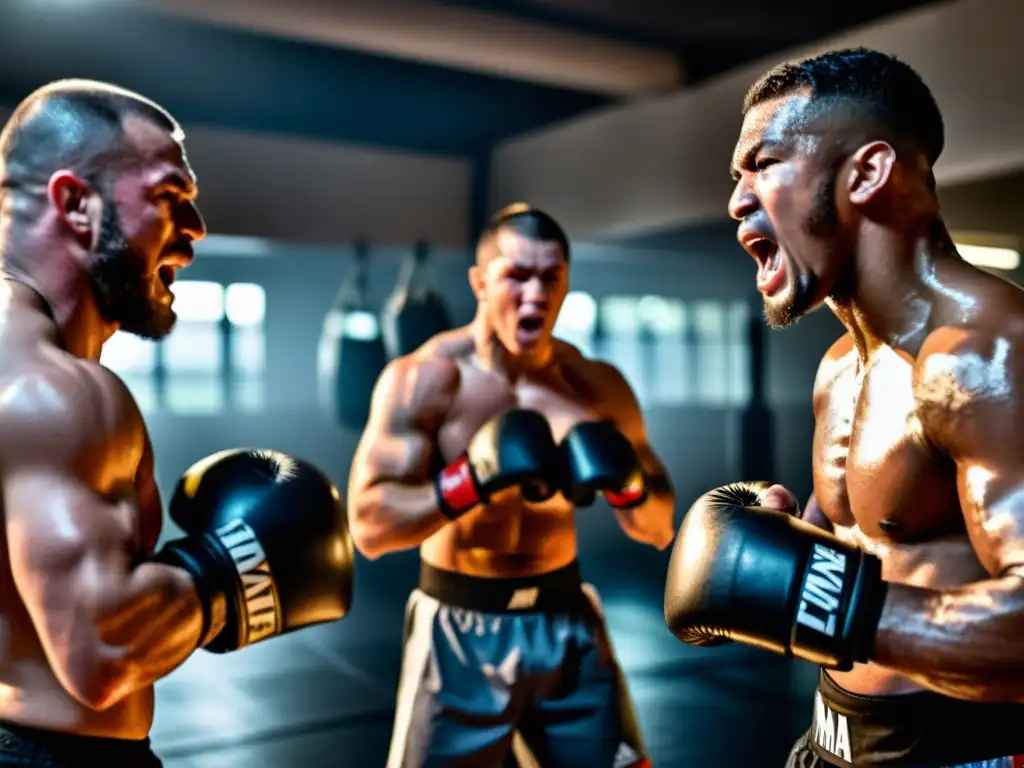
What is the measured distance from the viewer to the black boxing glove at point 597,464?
7.34ft

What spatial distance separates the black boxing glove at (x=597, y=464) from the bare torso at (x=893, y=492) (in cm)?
86

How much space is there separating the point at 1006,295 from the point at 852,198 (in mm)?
230

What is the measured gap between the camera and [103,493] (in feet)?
3.98

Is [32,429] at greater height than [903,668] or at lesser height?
greater

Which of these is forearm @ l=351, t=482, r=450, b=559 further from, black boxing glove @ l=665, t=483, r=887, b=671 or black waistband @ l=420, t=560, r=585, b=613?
black boxing glove @ l=665, t=483, r=887, b=671

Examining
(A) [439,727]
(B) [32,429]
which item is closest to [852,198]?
(B) [32,429]

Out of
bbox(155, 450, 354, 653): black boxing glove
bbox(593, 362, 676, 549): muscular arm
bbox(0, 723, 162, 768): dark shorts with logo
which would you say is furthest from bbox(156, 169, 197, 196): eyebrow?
bbox(593, 362, 676, 549): muscular arm

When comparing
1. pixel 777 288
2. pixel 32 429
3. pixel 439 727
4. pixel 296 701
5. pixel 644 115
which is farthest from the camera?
pixel 644 115

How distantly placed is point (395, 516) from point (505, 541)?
280mm

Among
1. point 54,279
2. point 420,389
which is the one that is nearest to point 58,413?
point 54,279

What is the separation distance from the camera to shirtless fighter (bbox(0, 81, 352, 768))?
3.86ft

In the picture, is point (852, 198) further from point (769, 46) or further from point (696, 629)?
point (769, 46)

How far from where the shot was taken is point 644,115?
4.93 metres

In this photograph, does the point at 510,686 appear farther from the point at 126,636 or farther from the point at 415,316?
the point at 415,316
